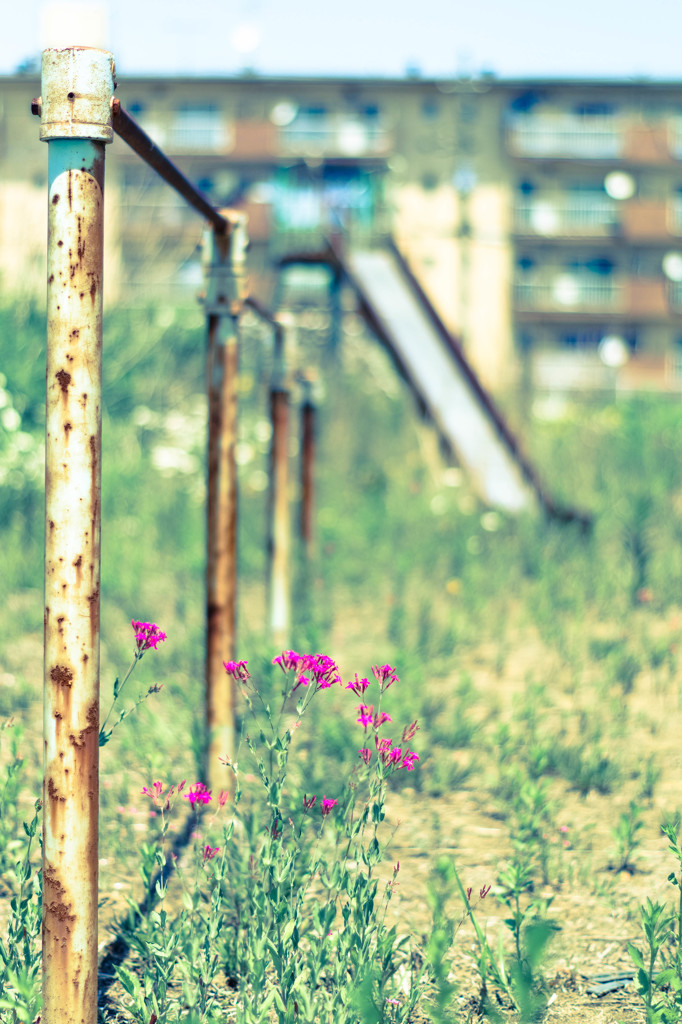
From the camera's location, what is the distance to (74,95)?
1591 mm

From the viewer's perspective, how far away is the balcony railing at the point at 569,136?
39156mm

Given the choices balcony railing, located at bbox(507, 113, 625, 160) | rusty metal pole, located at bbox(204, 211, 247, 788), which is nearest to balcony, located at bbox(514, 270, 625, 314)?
balcony railing, located at bbox(507, 113, 625, 160)

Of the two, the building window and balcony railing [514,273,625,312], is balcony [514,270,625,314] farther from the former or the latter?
the building window

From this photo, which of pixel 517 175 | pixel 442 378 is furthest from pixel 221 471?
pixel 517 175

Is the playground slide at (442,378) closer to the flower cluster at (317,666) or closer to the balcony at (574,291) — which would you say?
the flower cluster at (317,666)

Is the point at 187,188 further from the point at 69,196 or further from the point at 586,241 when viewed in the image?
the point at 586,241

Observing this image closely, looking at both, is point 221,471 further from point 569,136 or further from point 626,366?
point 569,136

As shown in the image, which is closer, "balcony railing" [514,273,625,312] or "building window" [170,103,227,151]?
"building window" [170,103,227,151]

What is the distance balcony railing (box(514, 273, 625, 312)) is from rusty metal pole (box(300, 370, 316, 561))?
3476 cm

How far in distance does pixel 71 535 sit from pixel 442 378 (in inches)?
357

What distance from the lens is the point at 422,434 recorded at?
10586 mm

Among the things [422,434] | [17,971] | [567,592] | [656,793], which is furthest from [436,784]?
[422,434]

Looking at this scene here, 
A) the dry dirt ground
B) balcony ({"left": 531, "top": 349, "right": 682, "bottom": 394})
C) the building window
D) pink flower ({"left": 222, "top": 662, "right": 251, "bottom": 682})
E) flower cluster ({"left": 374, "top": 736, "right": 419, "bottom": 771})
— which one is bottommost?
the dry dirt ground

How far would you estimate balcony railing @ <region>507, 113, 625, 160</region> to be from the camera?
39.2m
